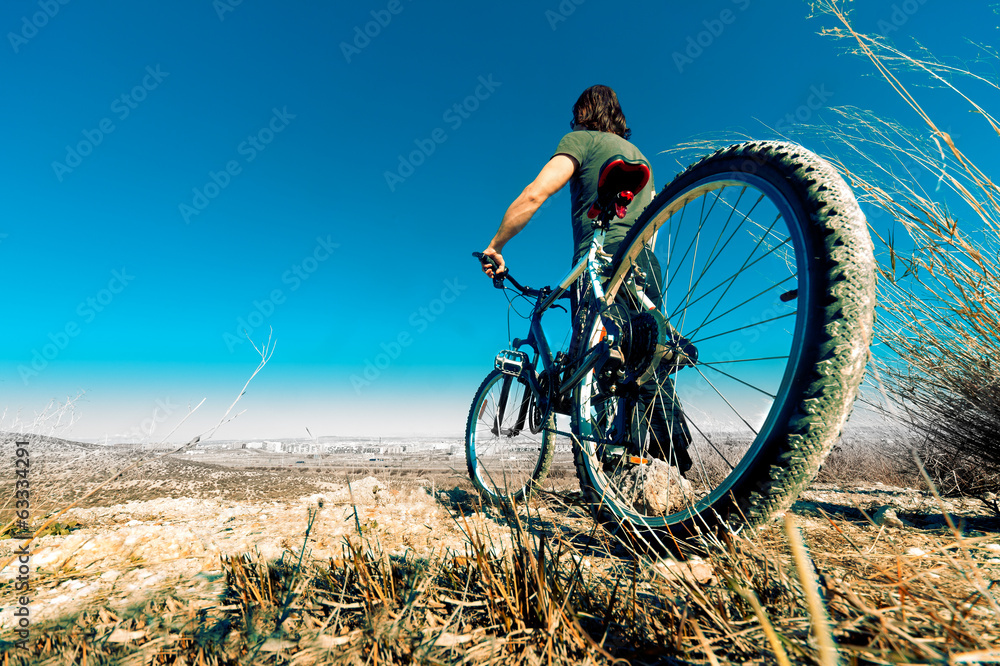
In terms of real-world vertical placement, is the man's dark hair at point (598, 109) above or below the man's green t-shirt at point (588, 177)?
above

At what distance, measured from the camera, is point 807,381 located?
93 centimetres

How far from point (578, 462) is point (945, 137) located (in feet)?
5.81

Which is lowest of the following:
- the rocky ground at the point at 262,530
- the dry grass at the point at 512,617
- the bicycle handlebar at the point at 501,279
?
the rocky ground at the point at 262,530

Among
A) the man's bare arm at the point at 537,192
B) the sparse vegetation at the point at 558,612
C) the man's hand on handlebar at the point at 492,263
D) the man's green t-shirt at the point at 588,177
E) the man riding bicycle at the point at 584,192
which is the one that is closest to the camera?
the sparse vegetation at the point at 558,612

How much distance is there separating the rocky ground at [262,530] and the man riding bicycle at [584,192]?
86 cm

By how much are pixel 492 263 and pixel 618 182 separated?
3.37 feet

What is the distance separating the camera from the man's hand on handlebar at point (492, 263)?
2.73m

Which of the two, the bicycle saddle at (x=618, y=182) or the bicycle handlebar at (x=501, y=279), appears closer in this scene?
the bicycle saddle at (x=618, y=182)

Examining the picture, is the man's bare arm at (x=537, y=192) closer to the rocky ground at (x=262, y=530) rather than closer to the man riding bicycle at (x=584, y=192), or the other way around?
the man riding bicycle at (x=584, y=192)

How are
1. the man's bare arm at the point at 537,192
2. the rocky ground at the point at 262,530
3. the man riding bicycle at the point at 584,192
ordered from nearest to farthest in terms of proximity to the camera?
the rocky ground at the point at 262,530, the man riding bicycle at the point at 584,192, the man's bare arm at the point at 537,192

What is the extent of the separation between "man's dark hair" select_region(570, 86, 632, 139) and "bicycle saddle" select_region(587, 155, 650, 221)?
102cm

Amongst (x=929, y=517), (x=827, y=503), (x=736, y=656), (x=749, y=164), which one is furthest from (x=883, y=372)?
(x=736, y=656)

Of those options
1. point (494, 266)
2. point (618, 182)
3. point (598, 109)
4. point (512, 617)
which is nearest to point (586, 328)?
point (618, 182)

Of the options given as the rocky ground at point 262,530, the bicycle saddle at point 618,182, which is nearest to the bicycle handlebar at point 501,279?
the bicycle saddle at point 618,182
